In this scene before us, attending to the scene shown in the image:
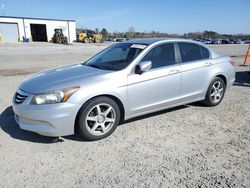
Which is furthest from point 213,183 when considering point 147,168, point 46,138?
point 46,138


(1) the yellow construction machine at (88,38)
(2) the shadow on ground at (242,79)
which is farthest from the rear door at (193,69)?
(1) the yellow construction machine at (88,38)

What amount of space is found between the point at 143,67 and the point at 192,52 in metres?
1.56

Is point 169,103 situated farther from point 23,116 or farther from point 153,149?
point 23,116

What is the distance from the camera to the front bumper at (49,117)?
11.4 feet

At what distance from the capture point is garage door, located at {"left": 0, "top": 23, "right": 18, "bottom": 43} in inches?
1868

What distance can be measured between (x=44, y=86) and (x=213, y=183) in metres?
2.72

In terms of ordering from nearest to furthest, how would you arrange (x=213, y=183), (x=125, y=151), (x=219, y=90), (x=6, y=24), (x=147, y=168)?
(x=213, y=183), (x=147, y=168), (x=125, y=151), (x=219, y=90), (x=6, y=24)

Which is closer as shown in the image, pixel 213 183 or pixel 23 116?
pixel 213 183

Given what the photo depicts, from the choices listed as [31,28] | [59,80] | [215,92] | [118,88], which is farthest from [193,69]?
[31,28]

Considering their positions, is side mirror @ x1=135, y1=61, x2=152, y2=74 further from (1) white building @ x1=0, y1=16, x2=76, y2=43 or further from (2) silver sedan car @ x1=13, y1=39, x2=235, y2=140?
(1) white building @ x1=0, y1=16, x2=76, y2=43

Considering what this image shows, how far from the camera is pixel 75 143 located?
12.5 feet

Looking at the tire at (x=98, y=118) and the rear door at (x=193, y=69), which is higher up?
the rear door at (x=193, y=69)

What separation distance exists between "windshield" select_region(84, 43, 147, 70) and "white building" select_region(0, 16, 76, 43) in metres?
47.0

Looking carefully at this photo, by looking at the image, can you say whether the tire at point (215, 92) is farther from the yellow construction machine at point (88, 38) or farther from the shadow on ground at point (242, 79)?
the yellow construction machine at point (88, 38)
